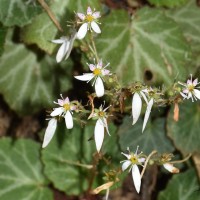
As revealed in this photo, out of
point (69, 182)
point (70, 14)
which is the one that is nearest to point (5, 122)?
point (69, 182)

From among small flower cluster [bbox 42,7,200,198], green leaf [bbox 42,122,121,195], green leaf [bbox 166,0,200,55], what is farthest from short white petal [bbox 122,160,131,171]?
green leaf [bbox 166,0,200,55]

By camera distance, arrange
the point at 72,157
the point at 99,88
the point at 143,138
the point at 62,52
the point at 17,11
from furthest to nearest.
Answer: the point at 143,138 < the point at 72,157 < the point at 17,11 < the point at 62,52 < the point at 99,88

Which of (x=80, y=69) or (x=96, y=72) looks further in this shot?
(x=80, y=69)

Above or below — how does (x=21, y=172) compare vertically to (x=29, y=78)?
below

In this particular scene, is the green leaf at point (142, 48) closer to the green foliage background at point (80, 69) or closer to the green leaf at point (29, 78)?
the green foliage background at point (80, 69)

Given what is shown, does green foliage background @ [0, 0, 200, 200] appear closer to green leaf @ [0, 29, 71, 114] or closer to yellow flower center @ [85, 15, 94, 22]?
green leaf @ [0, 29, 71, 114]

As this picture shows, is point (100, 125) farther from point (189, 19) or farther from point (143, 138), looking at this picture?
point (189, 19)

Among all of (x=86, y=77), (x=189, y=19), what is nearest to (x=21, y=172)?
(x=86, y=77)

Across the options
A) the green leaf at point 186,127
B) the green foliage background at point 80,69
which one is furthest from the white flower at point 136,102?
the green leaf at point 186,127
